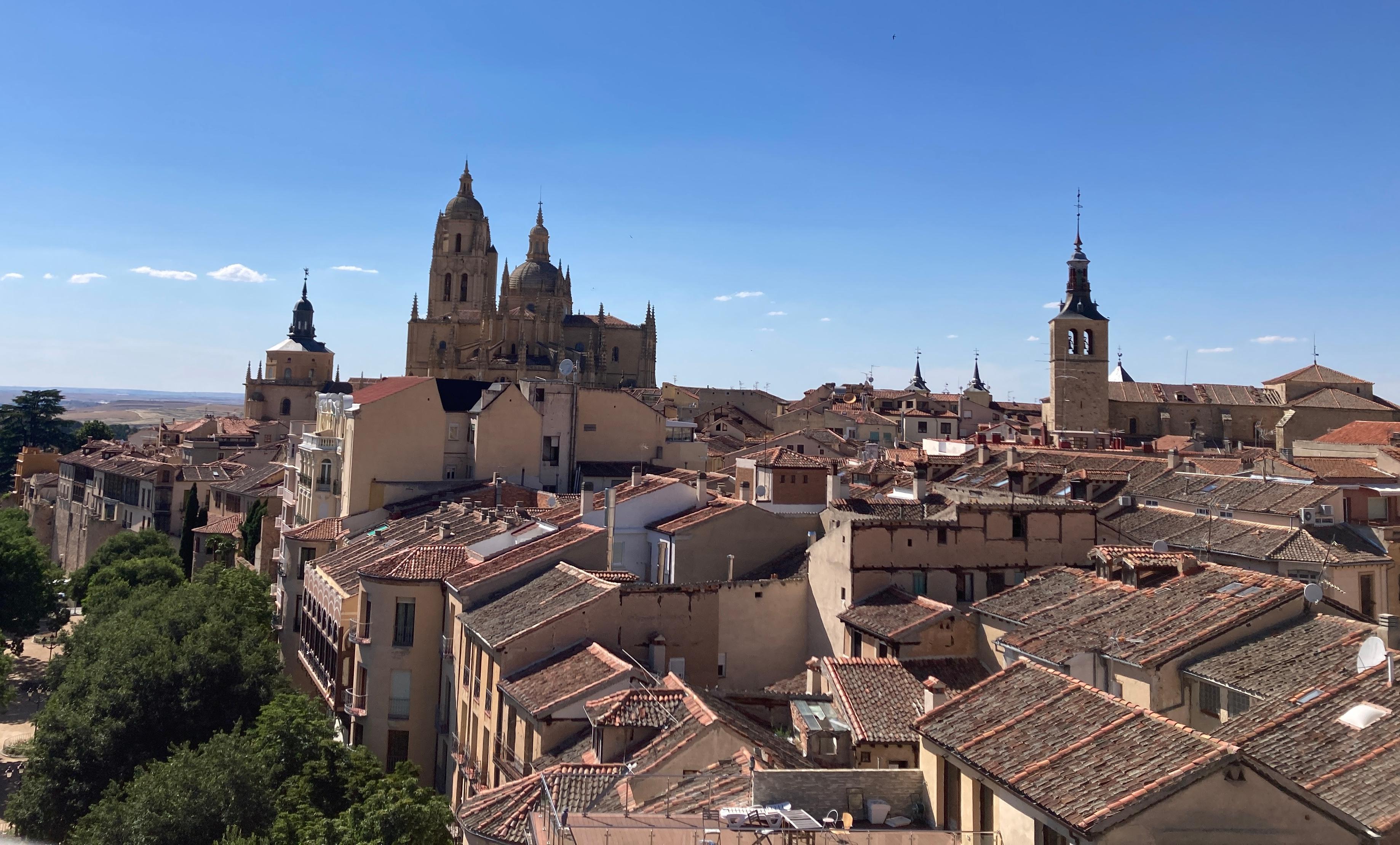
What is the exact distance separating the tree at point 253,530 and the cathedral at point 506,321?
3878 centimetres

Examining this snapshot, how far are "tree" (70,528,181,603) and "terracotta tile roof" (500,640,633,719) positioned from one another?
42723 mm

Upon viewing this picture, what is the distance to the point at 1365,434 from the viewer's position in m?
56.3

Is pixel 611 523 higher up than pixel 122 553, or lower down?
higher up

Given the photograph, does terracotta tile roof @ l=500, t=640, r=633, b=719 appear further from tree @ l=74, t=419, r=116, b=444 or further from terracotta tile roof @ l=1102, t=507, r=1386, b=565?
tree @ l=74, t=419, r=116, b=444

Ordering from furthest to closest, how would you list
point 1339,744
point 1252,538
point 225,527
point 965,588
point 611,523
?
point 225,527, point 611,523, point 1252,538, point 965,588, point 1339,744

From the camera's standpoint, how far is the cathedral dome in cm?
10606

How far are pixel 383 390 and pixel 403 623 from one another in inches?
816

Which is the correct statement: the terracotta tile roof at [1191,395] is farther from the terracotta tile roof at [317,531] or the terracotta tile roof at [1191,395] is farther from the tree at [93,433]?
the tree at [93,433]

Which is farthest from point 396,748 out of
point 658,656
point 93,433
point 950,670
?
point 93,433

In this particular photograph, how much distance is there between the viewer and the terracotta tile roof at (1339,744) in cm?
1149

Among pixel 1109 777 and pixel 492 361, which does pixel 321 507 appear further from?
pixel 492 361

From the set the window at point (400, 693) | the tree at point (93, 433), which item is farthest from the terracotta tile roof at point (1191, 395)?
the tree at point (93, 433)

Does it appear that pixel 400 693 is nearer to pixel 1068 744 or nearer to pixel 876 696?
pixel 876 696

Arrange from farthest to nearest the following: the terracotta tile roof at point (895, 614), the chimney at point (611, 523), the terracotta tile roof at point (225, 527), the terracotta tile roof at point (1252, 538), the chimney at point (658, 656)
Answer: the terracotta tile roof at point (225, 527), the chimney at point (611, 523), the terracotta tile roof at point (1252, 538), the chimney at point (658, 656), the terracotta tile roof at point (895, 614)
